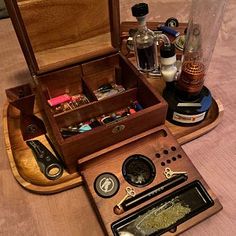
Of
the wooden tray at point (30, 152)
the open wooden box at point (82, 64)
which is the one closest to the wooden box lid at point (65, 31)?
the open wooden box at point (82, 64)

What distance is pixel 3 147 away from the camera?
2.07ft

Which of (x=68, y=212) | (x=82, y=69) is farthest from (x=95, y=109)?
(x=68, y=212)

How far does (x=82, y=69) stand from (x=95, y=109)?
0.12m

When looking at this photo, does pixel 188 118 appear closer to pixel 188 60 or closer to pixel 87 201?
pixel 188 60

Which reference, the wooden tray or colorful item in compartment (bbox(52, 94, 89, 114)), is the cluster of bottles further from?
colorful item in compartment (bbox(52, 94, 89, 114))

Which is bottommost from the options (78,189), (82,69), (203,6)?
(78,189)

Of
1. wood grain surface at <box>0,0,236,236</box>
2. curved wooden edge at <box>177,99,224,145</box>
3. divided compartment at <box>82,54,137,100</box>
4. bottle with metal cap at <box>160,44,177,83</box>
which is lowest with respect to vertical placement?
wood grain surface at <box>0,0,236,236</box>

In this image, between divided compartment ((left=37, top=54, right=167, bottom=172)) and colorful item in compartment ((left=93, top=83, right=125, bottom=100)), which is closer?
divided compartment ((left=37, top=54, right=167, bottom=172))

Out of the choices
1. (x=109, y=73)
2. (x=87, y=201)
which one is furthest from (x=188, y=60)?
(x=87, y=201)

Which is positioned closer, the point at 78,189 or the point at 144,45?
the point at 78,189

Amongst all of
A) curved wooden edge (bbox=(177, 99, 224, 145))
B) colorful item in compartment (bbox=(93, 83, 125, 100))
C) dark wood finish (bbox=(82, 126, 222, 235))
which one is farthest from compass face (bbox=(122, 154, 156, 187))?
colorful item in compartment (bbox=(93, 83, 125, 100))

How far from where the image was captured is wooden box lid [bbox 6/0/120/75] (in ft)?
1.91

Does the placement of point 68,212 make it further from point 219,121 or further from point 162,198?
point 219,121

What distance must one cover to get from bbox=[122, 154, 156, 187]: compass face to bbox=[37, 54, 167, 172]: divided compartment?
0.17 feet
